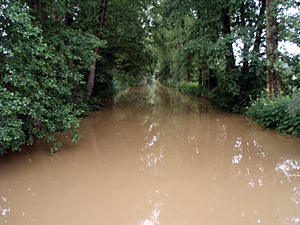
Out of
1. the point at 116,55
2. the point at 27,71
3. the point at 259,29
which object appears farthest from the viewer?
the point at 116,55

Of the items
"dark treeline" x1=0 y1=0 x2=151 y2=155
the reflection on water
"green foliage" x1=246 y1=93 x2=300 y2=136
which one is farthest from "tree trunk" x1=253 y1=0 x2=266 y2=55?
the reflection on water

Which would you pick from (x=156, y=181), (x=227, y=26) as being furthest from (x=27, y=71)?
(x=227, y=26)

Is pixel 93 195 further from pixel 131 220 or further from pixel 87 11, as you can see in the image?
pixel 87 11

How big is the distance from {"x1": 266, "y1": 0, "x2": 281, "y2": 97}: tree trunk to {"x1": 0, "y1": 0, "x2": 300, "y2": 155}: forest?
4cm

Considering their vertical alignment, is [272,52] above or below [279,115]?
Result: above

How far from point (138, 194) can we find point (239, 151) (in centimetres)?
360

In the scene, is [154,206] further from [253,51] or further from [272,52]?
[253,51]

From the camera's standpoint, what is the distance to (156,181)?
14.3 feet

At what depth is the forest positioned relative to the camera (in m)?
4.37

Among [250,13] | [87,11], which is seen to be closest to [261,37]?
[250,13]

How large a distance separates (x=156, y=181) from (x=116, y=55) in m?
13.5

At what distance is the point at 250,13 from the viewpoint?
1034cm

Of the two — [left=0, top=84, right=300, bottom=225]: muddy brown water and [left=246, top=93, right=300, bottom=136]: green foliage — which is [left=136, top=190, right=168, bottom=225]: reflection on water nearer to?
[left=0, top=84, right=300, bottom=225]: muddy brown water

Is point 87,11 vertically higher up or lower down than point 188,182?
higher up
